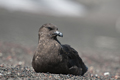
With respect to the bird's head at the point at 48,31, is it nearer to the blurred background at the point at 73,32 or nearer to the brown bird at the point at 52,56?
the brown bird at the point at 52,56

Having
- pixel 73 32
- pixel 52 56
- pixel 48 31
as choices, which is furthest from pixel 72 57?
pixel 73 32

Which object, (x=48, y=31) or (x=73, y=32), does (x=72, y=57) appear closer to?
(x=48, y=31)

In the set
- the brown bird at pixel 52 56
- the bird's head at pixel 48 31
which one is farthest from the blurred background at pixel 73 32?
the bird's head at pixel 48 31

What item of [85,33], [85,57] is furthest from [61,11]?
[85,57]

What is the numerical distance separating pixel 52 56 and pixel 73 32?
19811mm

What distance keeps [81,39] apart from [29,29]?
17.2ft

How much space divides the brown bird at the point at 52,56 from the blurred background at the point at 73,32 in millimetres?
4432

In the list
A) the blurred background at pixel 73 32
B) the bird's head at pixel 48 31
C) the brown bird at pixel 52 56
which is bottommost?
the brown bird at pixel 52 56

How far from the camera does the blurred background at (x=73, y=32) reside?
12.9 metres

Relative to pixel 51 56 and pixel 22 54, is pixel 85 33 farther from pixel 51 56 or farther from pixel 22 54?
pixel 51 56

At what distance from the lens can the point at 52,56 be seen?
5930 millimetres

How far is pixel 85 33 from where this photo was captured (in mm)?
25656

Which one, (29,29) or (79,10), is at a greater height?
(79,10)

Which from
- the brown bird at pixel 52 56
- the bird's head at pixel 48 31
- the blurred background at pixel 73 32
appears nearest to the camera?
the brown bird at pixel 52 56
